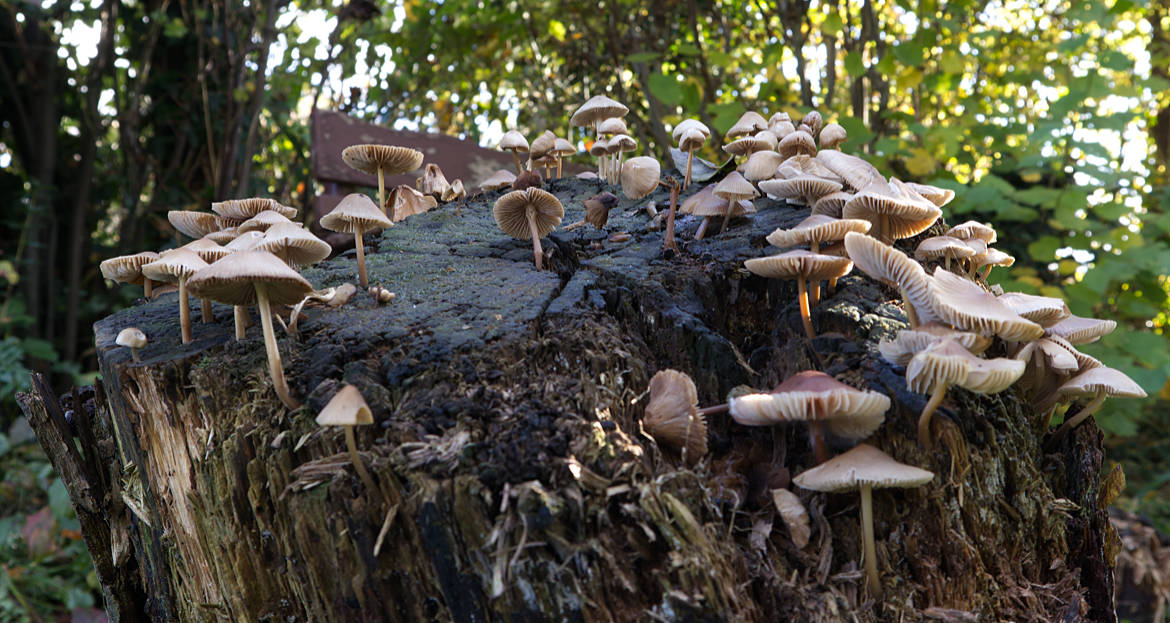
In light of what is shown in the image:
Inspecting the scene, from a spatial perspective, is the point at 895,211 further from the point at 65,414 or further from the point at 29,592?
the point at 29,592

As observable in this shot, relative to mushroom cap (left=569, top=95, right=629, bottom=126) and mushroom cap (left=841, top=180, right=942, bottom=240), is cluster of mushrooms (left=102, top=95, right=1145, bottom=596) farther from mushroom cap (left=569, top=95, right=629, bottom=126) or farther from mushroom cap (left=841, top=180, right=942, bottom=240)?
mushroom cap (left=569, top=95, right=629, bottom=126)

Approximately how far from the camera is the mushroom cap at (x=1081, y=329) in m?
2.36

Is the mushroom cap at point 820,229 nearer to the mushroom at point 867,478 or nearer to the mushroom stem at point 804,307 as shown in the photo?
the mushroom stem at point 804,307

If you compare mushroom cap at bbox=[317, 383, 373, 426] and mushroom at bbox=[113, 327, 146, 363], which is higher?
mushroom at bbox=[113, 327, 146, 363]

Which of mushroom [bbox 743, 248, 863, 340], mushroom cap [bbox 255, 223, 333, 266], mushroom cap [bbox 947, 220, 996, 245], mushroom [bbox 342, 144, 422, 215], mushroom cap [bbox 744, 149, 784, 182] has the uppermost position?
mushroom [bbox 342, 144, 422, 215]

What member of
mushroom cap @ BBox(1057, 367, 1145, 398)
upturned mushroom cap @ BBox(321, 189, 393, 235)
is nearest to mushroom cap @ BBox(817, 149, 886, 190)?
mushroom cap @ BBox(1057, 367, 1145, 398)

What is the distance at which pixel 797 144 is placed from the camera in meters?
3.32

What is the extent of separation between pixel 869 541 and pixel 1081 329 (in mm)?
1197

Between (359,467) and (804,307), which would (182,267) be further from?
(804,307)

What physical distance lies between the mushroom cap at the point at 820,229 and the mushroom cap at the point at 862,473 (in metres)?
0.67

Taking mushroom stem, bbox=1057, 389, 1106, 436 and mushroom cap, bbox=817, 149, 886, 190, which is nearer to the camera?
mushroom stem, bbox=1057, 389, 1106, 436

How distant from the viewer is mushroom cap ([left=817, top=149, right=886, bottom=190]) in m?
2.61

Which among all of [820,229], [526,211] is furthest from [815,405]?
[526,211]

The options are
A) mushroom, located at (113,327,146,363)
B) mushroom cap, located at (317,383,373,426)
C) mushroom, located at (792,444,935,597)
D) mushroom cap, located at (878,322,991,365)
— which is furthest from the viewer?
mushroom, located at (113,327,146,363)
